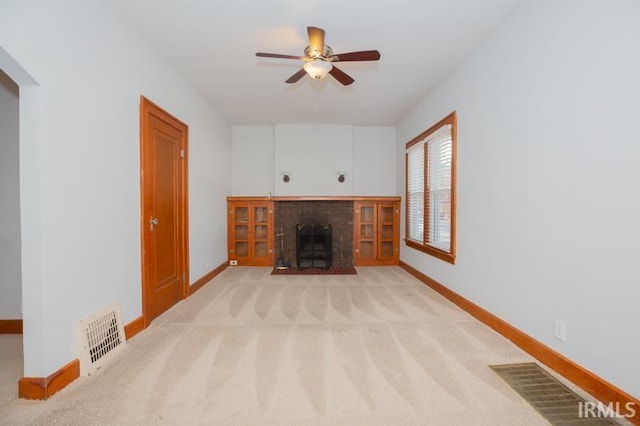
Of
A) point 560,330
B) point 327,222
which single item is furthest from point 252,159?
point 560,330

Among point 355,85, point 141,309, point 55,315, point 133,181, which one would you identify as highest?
point 355,85

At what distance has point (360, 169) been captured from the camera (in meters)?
5.95

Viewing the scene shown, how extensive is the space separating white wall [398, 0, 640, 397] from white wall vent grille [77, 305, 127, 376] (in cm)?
316

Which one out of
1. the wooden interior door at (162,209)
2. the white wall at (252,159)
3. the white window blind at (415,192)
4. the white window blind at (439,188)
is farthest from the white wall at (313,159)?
the wooden interior door at (162,209)

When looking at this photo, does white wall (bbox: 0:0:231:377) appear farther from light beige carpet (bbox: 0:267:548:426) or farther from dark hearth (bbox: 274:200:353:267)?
dark hearth (bbox: 274:200:353:267)

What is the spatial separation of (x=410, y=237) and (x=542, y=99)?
316 centimetres

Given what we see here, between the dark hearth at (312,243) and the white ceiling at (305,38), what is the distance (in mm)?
2308

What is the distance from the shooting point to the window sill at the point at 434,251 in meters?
3.42

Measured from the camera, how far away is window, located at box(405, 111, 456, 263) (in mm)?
3475

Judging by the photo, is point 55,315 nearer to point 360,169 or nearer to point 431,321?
point 431,321

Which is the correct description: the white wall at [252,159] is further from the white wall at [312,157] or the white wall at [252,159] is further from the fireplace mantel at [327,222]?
the fireplace mantel at [327,222]

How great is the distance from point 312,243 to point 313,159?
1637mm

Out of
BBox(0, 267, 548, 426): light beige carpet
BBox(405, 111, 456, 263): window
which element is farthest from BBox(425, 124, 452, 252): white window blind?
BBox(0, 267, 548, 426): light beige carpet

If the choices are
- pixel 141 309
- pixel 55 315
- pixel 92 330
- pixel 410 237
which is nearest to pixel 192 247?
pixel 141 309
